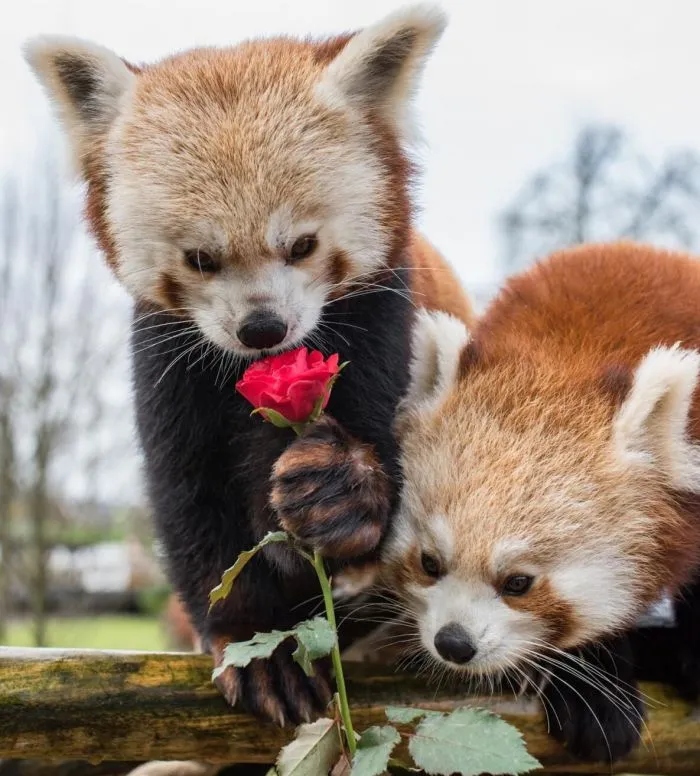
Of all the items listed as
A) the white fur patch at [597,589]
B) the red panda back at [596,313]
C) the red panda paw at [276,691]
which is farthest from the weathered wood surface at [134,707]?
the red panda back at [596,313]

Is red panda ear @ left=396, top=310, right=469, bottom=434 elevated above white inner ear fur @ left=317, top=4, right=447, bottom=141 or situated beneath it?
situated beneath

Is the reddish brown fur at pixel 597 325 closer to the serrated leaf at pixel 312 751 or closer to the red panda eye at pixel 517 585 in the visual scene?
the red panda eye at pixel 517 585

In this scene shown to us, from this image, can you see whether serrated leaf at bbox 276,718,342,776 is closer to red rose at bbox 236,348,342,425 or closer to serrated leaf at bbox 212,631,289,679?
serrated leaf at bbox 212,631,289,679

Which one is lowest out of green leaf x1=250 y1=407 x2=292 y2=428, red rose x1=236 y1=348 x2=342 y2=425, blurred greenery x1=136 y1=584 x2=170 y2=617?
blurred greenery x1=136 y1=584 x2=170 y2=617

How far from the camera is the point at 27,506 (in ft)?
50.0

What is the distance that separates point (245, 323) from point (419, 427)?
606mm

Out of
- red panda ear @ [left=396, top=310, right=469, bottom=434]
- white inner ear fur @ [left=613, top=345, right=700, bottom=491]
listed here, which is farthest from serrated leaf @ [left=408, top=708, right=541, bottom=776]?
red panda ear @ [left=396, top=310, right=469, bottom=434]

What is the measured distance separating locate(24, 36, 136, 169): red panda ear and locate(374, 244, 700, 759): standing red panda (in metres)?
1.08

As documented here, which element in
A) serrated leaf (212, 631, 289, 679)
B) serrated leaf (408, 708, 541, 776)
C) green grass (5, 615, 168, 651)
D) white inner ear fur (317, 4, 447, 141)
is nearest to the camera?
serrated leaf (408, 708, 541, 776)

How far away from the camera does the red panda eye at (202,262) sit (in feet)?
7.79

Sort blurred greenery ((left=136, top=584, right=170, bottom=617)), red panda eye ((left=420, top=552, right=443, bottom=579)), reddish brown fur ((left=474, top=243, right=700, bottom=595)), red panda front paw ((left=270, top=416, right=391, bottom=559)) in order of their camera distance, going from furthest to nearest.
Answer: blurred greenery ((left=136, top=584, right=170, bottom=617)) < reddish brown fur ((left=474, top=243, right=700, bottom=595)) < red panda eye ((left=420, top=552, right=443, bottom=579)) < red panda front paw ((left=270, top=416, right=391, bottom=559))

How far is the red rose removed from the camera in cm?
197

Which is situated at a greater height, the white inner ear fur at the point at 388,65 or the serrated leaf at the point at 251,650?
the white inner ear fur at the point at 388,65

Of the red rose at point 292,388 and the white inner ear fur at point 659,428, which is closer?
the red rose at point 292,388
